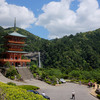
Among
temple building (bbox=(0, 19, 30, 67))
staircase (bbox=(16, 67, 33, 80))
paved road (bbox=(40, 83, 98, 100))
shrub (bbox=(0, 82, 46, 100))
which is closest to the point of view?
shrub (bbox=(0, 82, 46, 100))

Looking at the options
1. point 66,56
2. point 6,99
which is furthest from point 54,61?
point 6,99

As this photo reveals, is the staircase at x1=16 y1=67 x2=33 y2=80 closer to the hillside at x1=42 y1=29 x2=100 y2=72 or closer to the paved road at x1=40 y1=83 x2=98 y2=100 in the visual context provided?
the paved road at x1=40 y1=83 x2=98 y2=100

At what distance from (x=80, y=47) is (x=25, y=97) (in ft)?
313

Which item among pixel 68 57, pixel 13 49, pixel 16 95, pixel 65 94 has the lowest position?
pixel 65 94

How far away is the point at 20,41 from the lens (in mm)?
43406

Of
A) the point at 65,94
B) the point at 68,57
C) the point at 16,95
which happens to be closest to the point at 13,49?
the point at 65,94

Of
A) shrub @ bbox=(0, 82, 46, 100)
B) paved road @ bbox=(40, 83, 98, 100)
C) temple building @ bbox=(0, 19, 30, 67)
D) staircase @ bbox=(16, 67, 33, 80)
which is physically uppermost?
temple building @ bbox=(0, 19, 30, 67)

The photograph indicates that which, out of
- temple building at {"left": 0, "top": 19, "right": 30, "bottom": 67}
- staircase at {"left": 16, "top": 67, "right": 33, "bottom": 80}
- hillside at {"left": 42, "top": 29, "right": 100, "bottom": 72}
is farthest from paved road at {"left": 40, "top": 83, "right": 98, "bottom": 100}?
hillside at {"left": 42, "top": 29, "right": 100, "bottom": 72}

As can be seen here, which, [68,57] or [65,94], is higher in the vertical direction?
[68,57]

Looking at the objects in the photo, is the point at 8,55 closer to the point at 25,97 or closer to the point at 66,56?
the point at 25,97

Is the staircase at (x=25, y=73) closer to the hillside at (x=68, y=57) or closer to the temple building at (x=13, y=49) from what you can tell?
the temple building at (x=13, y=49)

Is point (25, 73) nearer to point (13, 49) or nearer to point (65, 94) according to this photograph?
point (13, 49)

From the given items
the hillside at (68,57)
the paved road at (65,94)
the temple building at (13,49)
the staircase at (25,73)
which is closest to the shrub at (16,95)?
the paved road at (65,94)

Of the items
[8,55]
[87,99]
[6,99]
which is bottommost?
[87,99]
